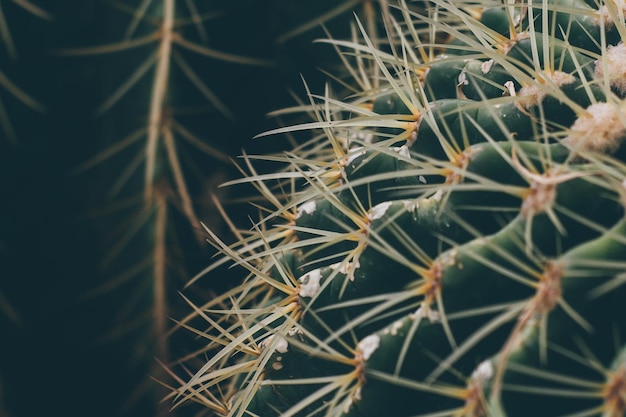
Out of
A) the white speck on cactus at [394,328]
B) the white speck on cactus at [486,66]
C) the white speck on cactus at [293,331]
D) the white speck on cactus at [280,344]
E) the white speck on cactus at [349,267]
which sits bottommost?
the white speck on cactus at [280,344]

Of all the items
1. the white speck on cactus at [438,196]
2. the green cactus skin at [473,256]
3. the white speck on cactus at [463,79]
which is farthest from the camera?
the white speck on cactus at [463,79]

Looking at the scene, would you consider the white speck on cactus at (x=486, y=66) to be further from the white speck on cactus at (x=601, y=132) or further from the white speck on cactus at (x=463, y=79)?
the white speck on cactus at (x=601, y=132)

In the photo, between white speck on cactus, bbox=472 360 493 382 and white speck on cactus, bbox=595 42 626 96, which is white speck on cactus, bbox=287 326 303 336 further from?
white speck on cactus, bbox=595 42 626 96

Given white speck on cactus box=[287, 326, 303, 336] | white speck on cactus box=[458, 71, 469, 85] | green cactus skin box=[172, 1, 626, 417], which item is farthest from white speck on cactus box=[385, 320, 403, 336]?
white speck on cactus box=[458, 71, 469, 85]

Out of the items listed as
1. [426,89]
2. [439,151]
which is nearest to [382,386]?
[439,151]

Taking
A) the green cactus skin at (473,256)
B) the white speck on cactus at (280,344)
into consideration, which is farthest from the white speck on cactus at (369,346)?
the white speck on cactus at (280,344)

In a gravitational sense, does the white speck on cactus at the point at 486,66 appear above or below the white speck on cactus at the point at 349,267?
above

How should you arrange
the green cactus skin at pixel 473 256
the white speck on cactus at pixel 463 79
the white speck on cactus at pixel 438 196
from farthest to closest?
the white speck on cactus at pixel 463 79 < the white speck on cactus at pixel 438 196 < the green cactus skin at pixel 473 256
